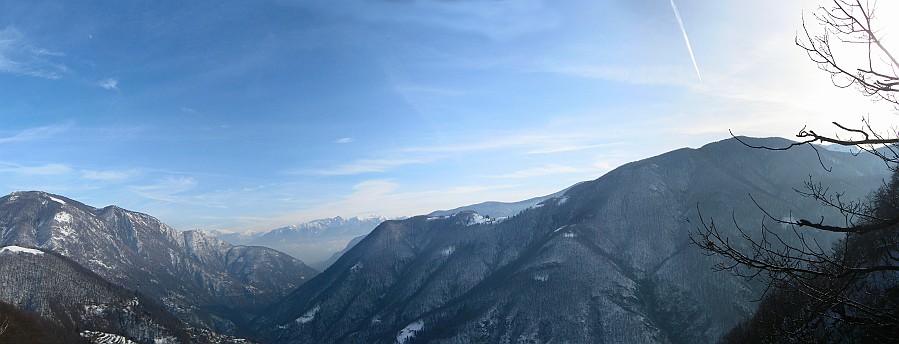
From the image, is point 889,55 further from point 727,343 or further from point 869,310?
point 727,343

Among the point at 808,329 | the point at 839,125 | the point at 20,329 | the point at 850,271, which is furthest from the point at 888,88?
the point at 20,329

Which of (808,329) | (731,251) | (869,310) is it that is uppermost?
(731,251)

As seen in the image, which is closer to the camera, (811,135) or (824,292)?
(811,135)

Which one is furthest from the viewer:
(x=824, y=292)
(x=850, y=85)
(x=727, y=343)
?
(x=727, y=343)

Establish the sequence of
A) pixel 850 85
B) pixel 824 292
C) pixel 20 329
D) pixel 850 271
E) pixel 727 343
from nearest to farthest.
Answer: pixel 850 271 < pixel 824 292 < pixel 850 85 < pixel 727 343 < pixel 20 329

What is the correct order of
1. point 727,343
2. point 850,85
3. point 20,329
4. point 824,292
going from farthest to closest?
point 20,329 < point 727,343 < point 850,85 < point 824,292

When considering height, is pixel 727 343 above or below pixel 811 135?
below

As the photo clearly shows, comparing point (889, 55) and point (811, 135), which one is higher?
point (889, 55)

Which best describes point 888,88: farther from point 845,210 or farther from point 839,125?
point 845,210

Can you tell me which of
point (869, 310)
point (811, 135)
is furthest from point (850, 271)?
point (811, 135)
